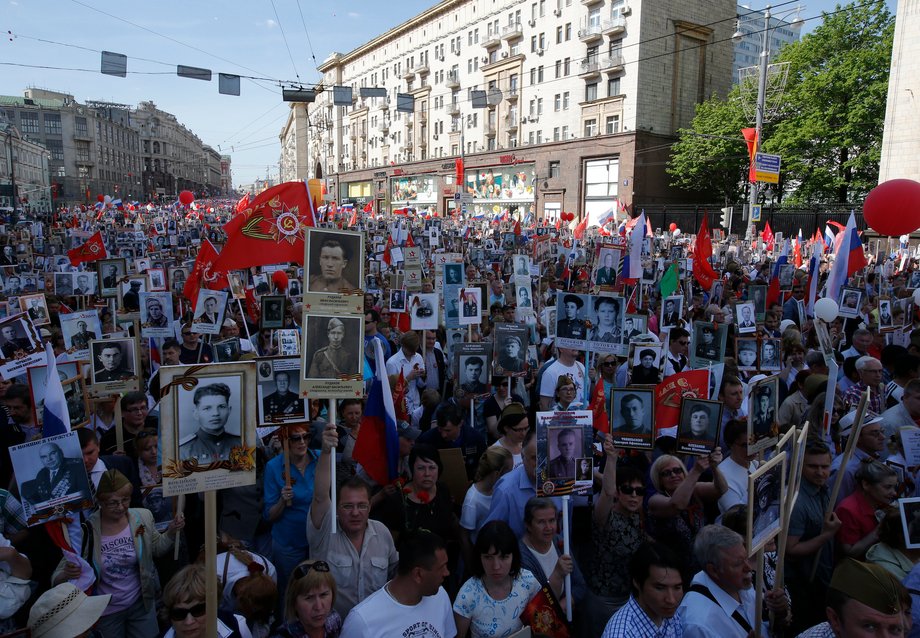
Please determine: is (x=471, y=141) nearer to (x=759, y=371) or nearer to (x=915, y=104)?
(x=915, y=104)

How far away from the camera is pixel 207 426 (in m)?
3.22

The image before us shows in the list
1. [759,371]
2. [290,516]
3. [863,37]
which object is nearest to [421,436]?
[290,516]

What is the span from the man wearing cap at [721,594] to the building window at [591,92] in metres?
43.1

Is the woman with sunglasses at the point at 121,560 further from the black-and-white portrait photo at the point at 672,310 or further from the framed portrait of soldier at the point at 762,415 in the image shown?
the black-and-white portrait photo at the point at 672,310

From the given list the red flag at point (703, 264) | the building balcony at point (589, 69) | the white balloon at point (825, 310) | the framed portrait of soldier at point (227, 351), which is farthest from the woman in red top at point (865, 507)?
the building balcony at point (589, 69)

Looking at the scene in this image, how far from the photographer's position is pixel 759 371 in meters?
7.19

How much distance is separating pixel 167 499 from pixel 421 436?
2101 millimetres

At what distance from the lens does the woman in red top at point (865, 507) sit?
160 inches

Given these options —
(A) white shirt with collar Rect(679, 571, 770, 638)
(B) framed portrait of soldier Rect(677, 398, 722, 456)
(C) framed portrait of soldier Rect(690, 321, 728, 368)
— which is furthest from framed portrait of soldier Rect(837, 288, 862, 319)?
(A) white shirt with collar Rect(679, 571, 770, 638)

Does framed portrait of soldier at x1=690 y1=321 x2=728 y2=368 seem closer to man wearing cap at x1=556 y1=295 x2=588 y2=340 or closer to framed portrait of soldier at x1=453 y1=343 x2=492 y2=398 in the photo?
man wearing cap at x1=556 y1=295 x2=588 y2=340

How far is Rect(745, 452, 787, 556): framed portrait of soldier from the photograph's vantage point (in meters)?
3.16

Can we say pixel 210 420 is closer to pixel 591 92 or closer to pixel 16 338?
pixel 16 338

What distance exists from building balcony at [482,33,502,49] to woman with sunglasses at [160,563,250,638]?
176 ft

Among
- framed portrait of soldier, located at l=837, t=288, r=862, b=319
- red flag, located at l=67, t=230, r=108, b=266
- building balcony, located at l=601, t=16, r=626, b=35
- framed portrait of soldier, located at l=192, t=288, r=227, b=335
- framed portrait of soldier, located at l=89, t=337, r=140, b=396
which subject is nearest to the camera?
framed portrait of soldier, located at l=89, t=337, r=140, b=396
